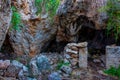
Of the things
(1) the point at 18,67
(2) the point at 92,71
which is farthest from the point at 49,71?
(2) the point at 92,71

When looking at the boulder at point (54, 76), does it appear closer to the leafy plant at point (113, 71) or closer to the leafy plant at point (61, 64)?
the leafy plant at point (61, 64)

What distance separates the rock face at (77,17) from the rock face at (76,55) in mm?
852

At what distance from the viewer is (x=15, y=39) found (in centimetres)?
669

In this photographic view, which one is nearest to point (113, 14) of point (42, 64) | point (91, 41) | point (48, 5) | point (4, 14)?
point (91, 41)

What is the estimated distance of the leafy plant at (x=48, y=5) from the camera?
20.9ft

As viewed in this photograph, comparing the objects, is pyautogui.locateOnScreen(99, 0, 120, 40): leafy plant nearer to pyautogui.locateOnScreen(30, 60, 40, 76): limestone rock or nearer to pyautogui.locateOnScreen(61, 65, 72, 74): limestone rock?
pyautogui.locateOnScreen(61, 65, 72, 74): limestone rock

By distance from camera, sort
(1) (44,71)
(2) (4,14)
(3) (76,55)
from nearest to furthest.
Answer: (2) (4,14), (1) (44,71), (3) (76,55)

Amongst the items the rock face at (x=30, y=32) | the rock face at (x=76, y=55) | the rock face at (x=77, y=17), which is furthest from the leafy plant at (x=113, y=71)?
the rock face at (x=30, y=32)

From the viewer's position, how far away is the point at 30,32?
266 inches

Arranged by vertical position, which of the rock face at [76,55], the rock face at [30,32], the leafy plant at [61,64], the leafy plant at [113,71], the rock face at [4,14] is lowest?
the leafy plant at [113,71]

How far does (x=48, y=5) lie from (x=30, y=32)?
0.90 m

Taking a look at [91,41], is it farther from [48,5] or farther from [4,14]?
[4,14]

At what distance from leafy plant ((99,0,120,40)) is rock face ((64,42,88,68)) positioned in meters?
0.93

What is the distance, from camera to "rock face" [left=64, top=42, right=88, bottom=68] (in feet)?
20.7
